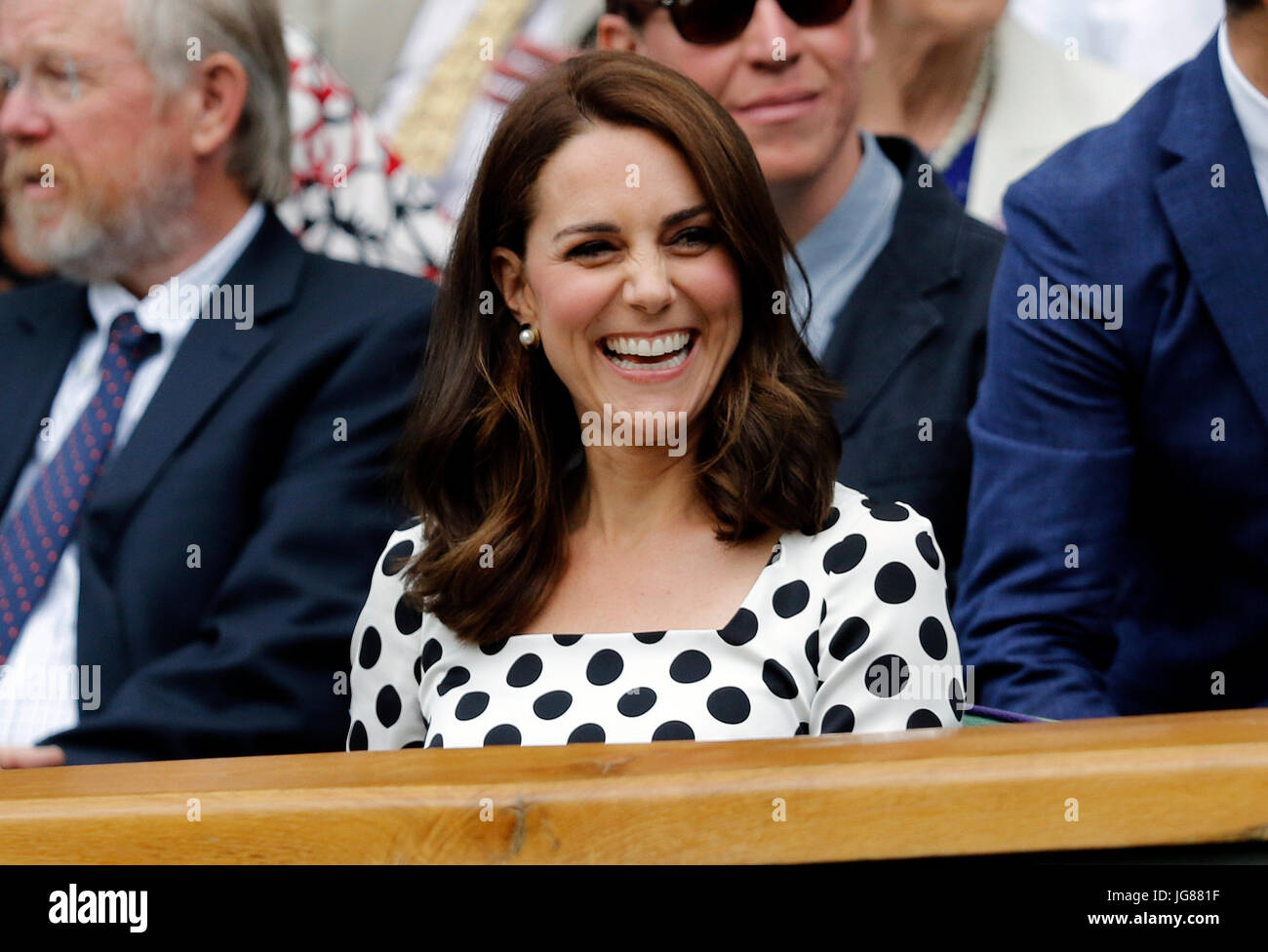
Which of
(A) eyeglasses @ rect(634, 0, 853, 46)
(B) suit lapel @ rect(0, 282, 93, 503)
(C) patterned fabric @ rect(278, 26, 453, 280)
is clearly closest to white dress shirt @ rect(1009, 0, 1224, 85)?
(A) eyeglasses @ rect(634, 0, 853, 46)

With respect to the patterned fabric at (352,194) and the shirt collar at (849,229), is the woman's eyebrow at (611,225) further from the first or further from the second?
the patterned fabric at (352,194)

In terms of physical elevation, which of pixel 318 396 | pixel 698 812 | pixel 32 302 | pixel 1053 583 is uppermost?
pixel 32 302

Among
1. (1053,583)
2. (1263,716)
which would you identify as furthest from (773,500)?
(1263,716)

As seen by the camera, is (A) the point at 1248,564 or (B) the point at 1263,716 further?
(A) the point at 1248,564

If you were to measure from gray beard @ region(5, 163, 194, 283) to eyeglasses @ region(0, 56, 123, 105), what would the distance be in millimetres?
172

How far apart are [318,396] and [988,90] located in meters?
1.32

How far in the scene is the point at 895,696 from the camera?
5.44ft

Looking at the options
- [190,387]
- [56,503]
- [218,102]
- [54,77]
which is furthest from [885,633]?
[54,77]

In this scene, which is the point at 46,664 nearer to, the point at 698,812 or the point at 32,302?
the point at 32,302

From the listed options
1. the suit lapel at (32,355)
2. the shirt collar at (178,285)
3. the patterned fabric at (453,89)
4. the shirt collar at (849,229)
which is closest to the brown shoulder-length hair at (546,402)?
the shirt collar at (849,229)

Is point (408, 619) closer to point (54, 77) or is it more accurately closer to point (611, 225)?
point (611, 225)

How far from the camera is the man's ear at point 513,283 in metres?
1.96

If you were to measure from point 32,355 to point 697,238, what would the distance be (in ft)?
4.48

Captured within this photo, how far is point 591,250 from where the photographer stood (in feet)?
6.11
